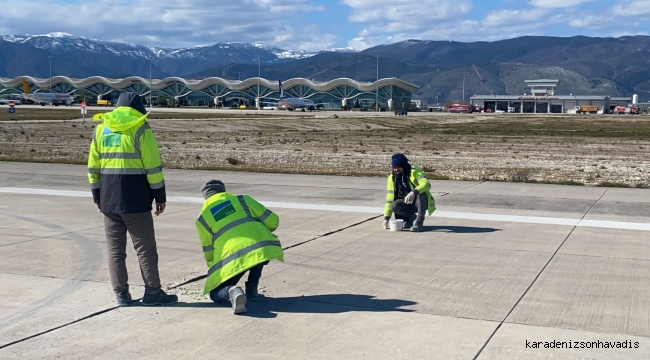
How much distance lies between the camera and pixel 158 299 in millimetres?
6895

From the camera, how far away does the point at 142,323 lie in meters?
6.33

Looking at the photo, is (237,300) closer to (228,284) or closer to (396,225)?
(228,284)

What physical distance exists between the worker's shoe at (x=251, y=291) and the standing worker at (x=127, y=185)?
2.31 feet

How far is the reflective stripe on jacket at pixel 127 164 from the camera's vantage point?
6691 millimetres

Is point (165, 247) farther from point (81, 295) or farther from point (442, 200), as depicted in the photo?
point (442, 200)

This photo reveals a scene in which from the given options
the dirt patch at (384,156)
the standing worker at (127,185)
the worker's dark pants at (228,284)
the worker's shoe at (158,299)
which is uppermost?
the standing worker at (127,185)

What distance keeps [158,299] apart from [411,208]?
5.02 m

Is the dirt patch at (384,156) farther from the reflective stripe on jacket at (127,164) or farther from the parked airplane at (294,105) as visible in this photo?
the parked airplane at (294,105)

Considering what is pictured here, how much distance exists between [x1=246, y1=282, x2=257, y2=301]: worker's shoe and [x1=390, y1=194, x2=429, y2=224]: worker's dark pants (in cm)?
434

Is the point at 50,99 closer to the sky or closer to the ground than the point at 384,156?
closer to the sky

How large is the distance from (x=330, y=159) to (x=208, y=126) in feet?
91.3

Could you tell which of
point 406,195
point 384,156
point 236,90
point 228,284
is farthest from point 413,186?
point 236,90

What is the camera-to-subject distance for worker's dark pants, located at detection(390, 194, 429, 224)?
11.0m

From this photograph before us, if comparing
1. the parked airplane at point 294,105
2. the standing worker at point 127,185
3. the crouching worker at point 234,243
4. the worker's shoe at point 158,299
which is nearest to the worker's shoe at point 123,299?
the standing worker at point 127,185
